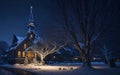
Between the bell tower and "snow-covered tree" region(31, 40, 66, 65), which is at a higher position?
the bell tower

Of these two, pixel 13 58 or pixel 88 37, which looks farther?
pixel 13 58

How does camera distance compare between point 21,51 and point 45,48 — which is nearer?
point 45,48

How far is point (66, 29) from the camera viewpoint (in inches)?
1453

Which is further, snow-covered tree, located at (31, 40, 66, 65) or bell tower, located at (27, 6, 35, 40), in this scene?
bell tower, located at (27, 6, 35, 40)

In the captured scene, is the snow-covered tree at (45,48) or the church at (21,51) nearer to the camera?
the snow-covered tree at (45,48)

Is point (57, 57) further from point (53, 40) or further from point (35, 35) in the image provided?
point (53, 40)

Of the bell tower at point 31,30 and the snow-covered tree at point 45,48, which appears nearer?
the snow-covered tree at point 45,48

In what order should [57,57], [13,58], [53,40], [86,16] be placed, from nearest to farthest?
[86,16] < [53,40] < [13,58] < [57,57]

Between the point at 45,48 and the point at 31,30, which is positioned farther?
the point at 31,30

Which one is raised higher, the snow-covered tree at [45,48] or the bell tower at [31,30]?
the bell tower at [31,30]

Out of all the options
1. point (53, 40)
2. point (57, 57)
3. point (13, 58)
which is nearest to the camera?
point (53, 40)

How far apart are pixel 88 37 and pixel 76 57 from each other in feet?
181

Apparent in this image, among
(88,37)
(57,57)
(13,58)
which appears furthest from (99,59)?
(88,37)

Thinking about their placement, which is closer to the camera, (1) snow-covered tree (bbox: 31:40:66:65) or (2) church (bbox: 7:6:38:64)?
(1) snow-covered tree (bbox: 31:40:66:65)
